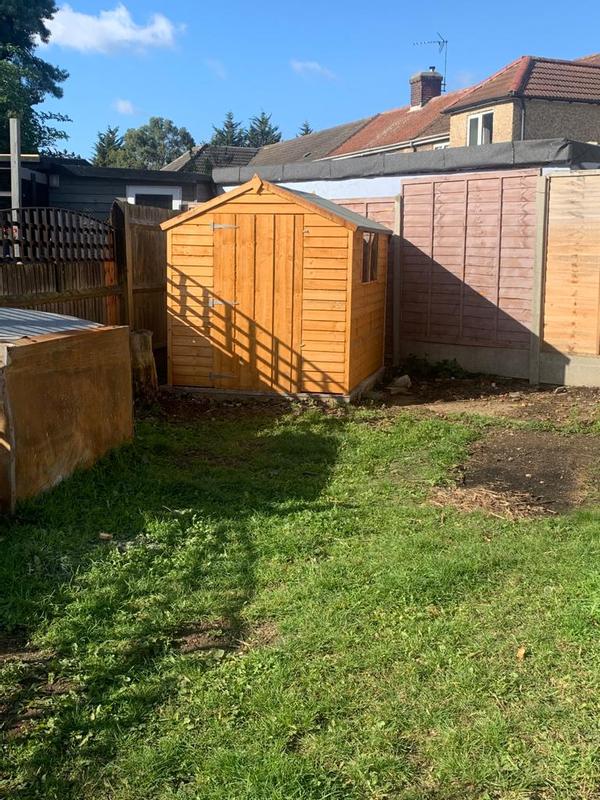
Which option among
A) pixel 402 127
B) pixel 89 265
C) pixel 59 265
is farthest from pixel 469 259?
pixel 402 127

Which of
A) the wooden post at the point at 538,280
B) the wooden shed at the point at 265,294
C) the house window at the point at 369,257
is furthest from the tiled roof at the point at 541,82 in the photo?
the wooden shed at the point at 265,294

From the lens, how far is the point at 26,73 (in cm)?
2539

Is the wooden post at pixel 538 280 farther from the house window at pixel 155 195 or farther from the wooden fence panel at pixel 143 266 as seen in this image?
the house window at pixel 155 195

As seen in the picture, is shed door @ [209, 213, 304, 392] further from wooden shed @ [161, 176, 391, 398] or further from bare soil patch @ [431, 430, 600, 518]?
bare soil patch @ [431, 430, 600, 518]

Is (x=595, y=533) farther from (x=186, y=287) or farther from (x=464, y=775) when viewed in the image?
(x=186, y=287)

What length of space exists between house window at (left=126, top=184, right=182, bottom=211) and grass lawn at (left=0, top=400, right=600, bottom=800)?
1152 cm

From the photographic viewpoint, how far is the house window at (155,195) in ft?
53.6

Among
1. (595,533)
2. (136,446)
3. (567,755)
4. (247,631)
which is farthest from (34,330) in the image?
(567,755)

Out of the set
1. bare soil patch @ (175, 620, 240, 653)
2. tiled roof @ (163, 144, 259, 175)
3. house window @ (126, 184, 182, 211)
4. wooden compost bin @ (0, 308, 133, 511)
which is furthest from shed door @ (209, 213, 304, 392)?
tiled roof @ (163, 144, 259, 175)

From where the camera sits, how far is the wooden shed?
28.5 ft

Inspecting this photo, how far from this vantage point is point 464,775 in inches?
104

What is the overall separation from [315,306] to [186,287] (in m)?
1.51

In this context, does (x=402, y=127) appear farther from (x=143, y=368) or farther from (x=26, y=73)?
(x=143, y=368)

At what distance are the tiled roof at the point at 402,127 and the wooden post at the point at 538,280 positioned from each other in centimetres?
1739
